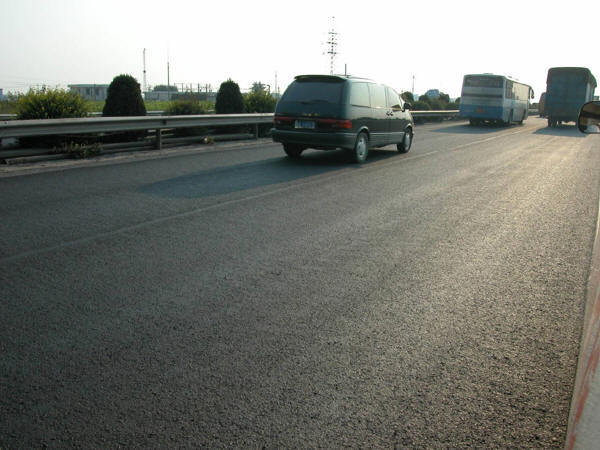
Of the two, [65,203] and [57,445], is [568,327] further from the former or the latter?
[65,203]

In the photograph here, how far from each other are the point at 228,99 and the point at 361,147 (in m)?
8.61

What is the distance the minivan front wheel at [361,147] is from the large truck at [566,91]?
30.3m

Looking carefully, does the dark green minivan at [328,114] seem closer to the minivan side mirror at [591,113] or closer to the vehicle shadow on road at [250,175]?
the vehicle shadow on road at [250,175]

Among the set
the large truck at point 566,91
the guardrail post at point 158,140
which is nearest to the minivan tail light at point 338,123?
the guardrail post at point 158,140

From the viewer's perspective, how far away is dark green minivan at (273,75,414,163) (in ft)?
42.3

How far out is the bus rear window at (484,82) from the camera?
36.0 m

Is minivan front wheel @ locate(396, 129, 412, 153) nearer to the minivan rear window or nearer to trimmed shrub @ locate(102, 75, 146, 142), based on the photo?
the minivan rear window

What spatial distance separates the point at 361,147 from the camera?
1370cm

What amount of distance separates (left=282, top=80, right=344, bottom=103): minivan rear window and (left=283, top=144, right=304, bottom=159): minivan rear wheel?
1260 millimetres

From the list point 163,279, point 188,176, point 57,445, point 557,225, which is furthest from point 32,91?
point 57,445

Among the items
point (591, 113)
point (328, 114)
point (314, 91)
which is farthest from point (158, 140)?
point (591, 113)

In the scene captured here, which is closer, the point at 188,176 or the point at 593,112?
the point at 593,112

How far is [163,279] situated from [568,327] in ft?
10.6

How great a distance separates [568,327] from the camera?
163 inches
